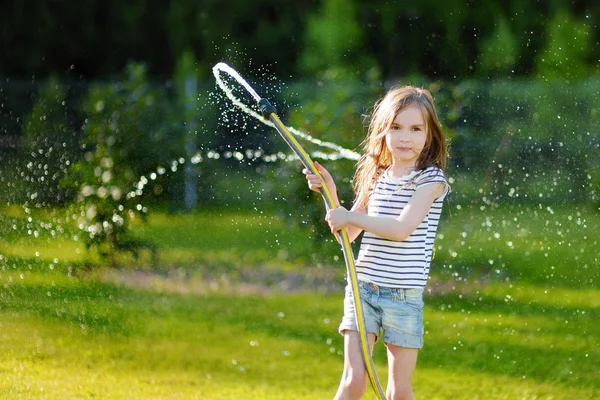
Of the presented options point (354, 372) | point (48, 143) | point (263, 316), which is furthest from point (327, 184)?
point (48, 143)

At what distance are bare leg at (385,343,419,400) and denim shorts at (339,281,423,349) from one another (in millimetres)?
26

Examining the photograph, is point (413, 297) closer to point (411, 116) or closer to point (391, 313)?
point (391, 313)

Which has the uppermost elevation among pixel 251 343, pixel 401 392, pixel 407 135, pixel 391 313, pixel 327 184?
pixel 407 135

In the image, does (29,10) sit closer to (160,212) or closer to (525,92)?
(160,212)

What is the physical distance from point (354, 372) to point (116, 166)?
14.4 ft

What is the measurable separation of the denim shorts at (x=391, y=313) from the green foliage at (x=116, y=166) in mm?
4100

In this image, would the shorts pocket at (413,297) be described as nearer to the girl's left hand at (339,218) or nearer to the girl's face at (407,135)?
the girl's left hand at (339,218)

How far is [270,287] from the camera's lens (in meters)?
6.94

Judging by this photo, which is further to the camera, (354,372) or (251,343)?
(251,343)

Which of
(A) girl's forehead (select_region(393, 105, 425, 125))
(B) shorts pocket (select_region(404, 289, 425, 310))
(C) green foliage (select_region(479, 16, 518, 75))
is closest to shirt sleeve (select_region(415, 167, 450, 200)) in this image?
(A) girl's forehead (select_region(393, 105, 425, 125))

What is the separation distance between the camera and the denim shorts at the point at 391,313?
2.62 meters

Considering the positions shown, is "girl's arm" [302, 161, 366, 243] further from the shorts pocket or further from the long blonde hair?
the shorts pocket

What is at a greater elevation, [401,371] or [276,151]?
[276,151]

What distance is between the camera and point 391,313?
8.62 ft
